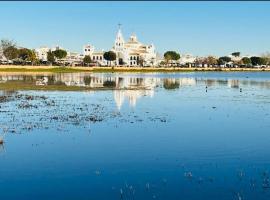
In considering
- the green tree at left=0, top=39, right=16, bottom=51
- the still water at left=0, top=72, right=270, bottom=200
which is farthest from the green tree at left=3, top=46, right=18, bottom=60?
the still water at left=0, top=72, right=270, bottom=200

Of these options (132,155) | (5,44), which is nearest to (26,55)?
(5,44)

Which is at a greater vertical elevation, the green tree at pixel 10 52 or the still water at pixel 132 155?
the green tree at pixel 10 52

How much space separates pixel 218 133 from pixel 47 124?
10.4 meters

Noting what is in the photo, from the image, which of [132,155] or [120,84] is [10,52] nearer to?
[120,84]

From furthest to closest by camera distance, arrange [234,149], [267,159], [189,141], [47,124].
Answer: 1. [47,124]
2. [189,141]
3. [234,149]
4. [267,159]

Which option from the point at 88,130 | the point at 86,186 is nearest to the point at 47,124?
the point at 88,130

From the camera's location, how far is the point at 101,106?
1606 inches

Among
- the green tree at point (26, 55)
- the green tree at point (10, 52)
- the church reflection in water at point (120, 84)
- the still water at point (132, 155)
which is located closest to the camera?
the still water at point (132, 155)

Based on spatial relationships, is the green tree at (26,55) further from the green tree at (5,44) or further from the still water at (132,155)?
the still water at (132,155)

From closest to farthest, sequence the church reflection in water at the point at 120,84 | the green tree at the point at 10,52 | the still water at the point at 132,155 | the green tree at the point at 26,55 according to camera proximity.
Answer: the still water at the point at 132,155 < the church reflection in water at the point at 120,84 < the green tree at the point at 10,52 < the green tree at the point at 26,55

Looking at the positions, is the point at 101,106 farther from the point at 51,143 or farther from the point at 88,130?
the point at 51,143

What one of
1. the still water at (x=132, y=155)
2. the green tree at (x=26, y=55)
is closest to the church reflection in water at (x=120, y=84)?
the still water at (x=132, y=155)

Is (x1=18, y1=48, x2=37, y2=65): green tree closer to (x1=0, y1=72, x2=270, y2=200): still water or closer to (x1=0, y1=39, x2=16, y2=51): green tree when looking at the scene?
(x1=0, y1=39, x2=16, y2=51): green tree

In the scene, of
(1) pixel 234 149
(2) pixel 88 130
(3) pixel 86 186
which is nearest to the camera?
(3) pixel 86 186
